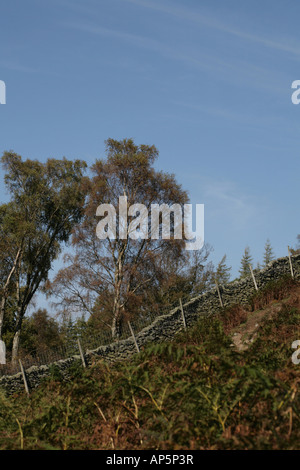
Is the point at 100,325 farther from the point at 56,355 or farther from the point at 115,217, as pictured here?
the point at 56,355

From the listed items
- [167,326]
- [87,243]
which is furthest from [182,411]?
[87,243]

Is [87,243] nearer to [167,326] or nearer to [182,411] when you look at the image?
[167,326]

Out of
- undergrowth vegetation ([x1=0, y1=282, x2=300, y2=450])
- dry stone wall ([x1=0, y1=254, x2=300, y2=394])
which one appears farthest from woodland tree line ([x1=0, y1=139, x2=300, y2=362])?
undergrowth vegetation ([x1=0, y1=282, x2=300, y2=450])

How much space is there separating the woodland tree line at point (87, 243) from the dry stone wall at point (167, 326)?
4695 millimetres

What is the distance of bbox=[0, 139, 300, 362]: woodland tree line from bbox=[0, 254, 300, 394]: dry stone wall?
4.70 m

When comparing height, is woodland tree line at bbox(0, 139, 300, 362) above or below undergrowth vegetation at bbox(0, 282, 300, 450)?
above

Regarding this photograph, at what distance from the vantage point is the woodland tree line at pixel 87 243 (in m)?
26.6

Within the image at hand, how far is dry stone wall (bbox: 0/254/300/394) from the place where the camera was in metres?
17.8

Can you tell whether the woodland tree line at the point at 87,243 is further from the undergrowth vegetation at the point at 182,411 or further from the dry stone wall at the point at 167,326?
the undergrowth vegetation at the point at 182,411

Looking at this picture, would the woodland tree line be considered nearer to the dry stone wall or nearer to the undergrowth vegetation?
the dry stone wall

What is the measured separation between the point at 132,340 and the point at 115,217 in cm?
1017

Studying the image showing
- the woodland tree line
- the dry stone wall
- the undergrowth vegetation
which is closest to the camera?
the undergrowth vegetation
